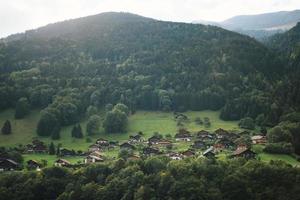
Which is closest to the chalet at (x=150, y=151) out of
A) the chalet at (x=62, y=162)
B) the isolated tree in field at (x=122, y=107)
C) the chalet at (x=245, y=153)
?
the chalet at (x=62, y=162)

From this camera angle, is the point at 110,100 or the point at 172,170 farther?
the point at 110,100

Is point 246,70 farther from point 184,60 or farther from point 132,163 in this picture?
point 132,163

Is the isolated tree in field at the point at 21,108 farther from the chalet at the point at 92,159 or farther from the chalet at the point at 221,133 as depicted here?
the chalet at the point at 221,133

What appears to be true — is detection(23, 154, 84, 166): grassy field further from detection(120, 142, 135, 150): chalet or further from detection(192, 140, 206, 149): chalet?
detection(192, 140, 206, 149): chalet

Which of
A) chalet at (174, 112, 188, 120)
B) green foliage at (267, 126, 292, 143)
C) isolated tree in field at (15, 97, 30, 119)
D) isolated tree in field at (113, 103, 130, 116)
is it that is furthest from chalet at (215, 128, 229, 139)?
isolated tree in field at (15, 97, 30, 119)

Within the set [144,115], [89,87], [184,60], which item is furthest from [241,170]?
[184,60]
